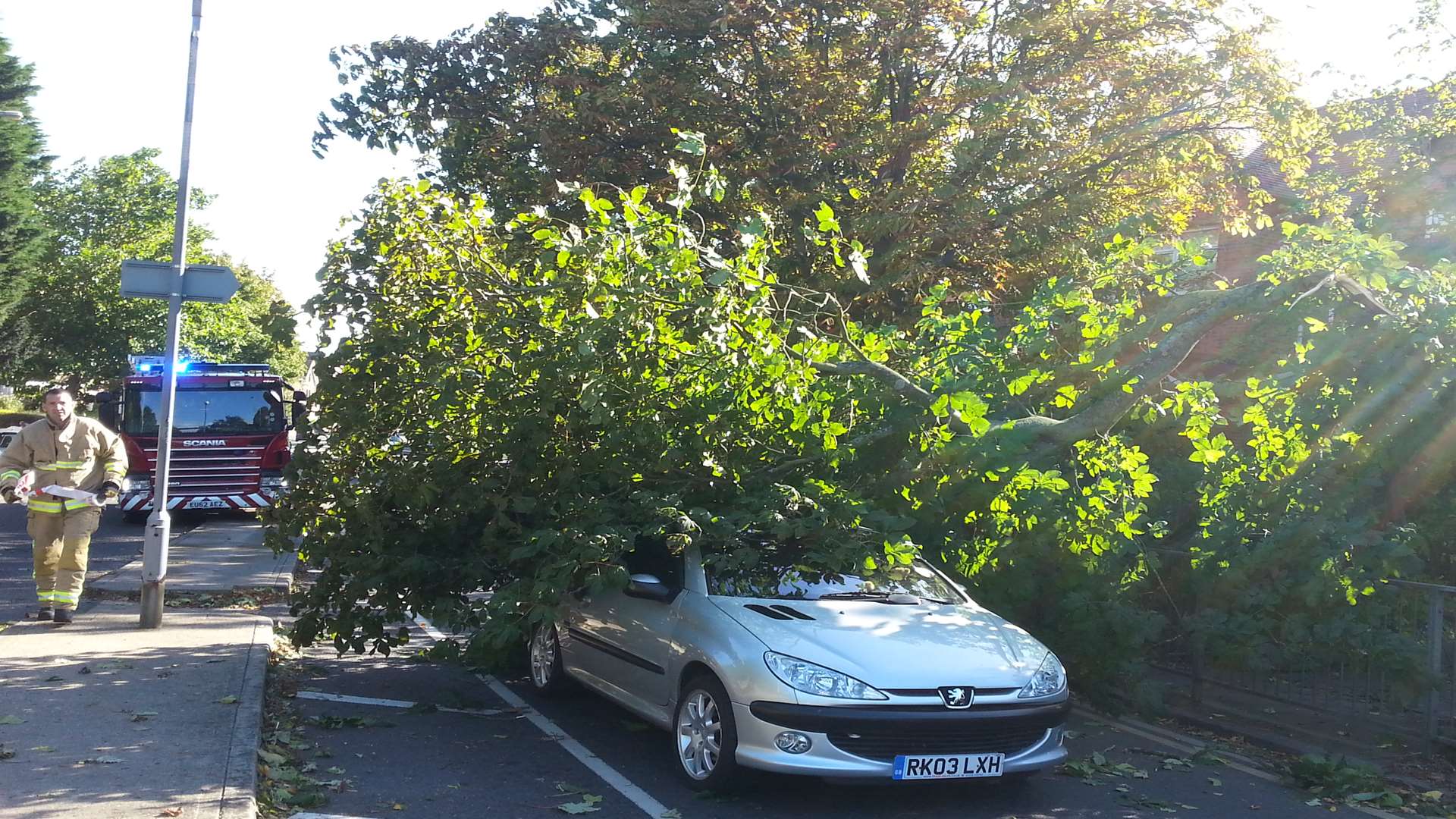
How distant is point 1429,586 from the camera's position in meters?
7.59

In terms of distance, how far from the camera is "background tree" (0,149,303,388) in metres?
51.2

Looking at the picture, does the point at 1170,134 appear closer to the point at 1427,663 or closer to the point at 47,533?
the point at 1427,663

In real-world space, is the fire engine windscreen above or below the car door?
above

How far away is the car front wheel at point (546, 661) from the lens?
328 inches

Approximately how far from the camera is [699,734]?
628cm

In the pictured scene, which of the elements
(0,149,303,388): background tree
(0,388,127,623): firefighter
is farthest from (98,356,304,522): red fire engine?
(0,149,303,388): background tree

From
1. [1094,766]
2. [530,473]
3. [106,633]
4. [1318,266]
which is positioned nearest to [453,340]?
[530,473]

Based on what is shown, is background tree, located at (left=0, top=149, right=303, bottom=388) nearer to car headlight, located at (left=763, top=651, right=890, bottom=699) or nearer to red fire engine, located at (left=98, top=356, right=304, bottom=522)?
red fire engine, located at (left=98, top=356, right=304, bottom=522)

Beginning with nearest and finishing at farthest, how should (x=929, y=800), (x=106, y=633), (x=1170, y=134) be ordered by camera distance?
(x=929, y=800)
(x=106, y=633)
(x=1170, y=134)

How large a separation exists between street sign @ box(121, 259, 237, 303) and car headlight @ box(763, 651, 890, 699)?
5.83 metres

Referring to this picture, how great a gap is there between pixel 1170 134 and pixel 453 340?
9802 millimetres

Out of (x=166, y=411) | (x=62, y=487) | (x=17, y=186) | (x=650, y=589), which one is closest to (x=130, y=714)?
(x=650, y=589)

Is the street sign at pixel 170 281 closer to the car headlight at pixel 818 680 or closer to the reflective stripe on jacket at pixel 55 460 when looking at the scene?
the reflective stripe on jacket at pixel 55 460

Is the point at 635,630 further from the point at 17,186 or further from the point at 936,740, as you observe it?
the point at 17,186
